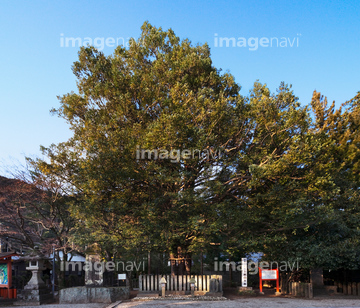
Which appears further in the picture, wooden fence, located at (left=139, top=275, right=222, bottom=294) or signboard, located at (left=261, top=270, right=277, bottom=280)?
signboard, located at (left=261, top=270, right=277, bottom=280)

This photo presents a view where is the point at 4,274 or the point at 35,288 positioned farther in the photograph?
the point at 4,274

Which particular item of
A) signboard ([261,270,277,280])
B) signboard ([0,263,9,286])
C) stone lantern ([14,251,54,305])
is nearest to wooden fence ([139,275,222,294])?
signboard ([261,270,277,280])

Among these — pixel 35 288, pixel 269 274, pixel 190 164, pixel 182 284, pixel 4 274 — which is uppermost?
pixel 190 164

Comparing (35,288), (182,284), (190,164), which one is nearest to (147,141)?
(190,164)

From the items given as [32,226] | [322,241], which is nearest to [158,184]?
[322,241]

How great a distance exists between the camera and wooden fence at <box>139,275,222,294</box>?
18.6 meters

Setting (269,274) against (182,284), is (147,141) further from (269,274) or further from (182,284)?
(269,274)

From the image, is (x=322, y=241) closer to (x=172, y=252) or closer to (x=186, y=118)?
(x=172, y=252)

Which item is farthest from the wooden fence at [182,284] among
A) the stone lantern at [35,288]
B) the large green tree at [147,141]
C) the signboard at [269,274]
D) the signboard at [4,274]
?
the signboard at [4,274]

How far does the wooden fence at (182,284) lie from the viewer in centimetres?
1858

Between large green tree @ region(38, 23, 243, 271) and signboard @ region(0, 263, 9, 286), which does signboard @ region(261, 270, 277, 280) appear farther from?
signboard @ region(0, 263, 9, 286)

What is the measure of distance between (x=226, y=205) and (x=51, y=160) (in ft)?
33.9

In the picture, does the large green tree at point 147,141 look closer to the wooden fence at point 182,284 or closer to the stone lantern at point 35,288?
the wooden fence at point 182,284

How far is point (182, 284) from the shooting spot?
18.9m
